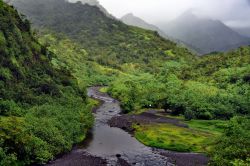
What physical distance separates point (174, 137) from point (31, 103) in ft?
157

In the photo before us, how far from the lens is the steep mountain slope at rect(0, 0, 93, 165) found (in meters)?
95.7

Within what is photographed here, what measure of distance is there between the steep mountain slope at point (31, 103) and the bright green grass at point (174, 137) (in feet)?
64.9

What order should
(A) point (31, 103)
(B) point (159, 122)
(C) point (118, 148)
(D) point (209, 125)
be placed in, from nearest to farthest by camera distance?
(C) point (118, 148) → (A) point (31, 103) → (D) point (209, 125) → (B) point (159, 122)

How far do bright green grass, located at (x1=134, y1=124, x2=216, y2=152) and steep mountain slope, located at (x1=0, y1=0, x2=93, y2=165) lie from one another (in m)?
19.8

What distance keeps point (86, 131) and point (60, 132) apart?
20.8 metres

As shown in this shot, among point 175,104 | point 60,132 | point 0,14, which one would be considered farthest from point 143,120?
point 0,14

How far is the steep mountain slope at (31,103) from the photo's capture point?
95681mm

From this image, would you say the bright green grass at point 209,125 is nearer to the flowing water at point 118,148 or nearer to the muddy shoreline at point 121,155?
the muddy shoreline at point 121,155

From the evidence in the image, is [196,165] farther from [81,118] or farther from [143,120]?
[143,120]

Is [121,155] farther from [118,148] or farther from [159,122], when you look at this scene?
[159,122]

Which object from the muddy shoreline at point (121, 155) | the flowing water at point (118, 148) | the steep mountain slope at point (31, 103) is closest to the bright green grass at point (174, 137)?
the muddy shoreline at point (121, 155)

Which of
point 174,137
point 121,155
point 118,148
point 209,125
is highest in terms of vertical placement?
point 209,125

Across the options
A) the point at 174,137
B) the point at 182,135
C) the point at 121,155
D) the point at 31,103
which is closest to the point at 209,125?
the point at 182,135

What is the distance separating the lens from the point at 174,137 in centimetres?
13750
